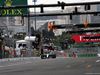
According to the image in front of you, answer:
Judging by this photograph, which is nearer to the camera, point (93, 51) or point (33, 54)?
→ point (33, 54)

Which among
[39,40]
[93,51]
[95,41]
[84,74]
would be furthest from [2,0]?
[95,41]

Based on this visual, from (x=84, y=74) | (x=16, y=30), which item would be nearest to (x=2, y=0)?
(x=84, y=74)

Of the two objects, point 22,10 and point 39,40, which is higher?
point 22,10

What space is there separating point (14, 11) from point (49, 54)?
7.63m

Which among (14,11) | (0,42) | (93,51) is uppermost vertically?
(14,11)

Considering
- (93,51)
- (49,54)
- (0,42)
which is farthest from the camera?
(93,51)

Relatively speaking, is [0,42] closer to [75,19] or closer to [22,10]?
[22,10]

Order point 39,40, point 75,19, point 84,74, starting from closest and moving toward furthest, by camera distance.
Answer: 1. point 84,74
2. point 39,40
3. point 75,19

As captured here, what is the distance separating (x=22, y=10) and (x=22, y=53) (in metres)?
5.50

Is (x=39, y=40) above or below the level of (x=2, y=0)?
below

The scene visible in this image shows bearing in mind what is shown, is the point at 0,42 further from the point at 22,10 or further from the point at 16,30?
the point at 16,30

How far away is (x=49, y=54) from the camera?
135ft

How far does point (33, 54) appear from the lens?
43.0 m

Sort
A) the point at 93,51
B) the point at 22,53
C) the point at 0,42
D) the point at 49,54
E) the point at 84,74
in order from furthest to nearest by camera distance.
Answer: the point at 93,51
the point at 49,54
the point at 22,53
the point at 0,42
the point at 84,74
